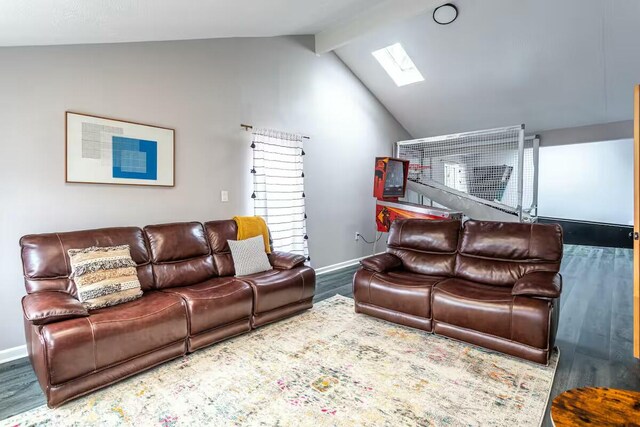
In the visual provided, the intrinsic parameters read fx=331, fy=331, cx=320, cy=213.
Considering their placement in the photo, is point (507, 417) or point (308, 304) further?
point (308, 304)

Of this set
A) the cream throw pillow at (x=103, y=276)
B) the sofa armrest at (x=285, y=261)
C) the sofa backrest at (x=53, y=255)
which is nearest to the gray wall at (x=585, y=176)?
Answer: the sofa armrest at (x=285, y=261)

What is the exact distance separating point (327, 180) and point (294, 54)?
1840 mm

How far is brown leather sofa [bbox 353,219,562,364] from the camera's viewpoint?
2369 millimetres

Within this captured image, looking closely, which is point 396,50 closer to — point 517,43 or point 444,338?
point 517,43

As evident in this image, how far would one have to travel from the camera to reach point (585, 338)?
9.22 feet

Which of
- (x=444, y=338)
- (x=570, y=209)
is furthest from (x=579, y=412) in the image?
(x=570, y=209)

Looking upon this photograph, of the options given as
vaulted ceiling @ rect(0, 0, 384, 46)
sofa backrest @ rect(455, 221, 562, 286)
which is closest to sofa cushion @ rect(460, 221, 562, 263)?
sofa backrest @ rect(455, 221, 562, 286)

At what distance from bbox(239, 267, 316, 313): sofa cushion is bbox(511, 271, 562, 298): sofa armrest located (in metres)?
1.81

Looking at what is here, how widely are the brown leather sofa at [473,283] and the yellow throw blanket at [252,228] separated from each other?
3.65 ft

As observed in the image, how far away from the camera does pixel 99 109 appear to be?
286cm

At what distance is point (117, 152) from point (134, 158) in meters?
0.15

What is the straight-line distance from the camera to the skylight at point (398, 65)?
17.5 ft

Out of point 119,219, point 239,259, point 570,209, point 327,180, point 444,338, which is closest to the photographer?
point 444,338

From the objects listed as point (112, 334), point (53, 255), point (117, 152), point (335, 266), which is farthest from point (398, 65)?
point (112, 334)
